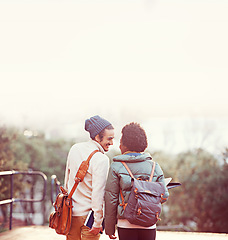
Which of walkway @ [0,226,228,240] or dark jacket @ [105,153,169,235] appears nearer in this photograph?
dark jacket @ [105,153,169,235]

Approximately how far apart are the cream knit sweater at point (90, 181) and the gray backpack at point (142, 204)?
8.1 inches

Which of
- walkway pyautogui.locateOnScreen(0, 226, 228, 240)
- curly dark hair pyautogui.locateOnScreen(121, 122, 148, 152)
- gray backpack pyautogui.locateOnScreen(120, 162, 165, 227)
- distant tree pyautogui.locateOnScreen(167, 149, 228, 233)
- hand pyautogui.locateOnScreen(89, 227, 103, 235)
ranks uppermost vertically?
curly dark hair pyautogui.locateOnScreen(121, 122, 148, 152)

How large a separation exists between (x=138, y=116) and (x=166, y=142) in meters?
2.67

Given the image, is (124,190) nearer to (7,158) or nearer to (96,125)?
(96,125)

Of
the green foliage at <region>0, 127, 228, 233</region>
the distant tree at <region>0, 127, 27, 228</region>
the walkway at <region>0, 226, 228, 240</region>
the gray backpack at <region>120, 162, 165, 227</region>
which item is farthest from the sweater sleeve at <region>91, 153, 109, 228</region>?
the distant tree at <region>0, 127, 27, 228</region>

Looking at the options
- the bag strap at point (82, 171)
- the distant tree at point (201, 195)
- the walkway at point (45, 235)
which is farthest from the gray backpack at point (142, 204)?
the distant tree at point (201, 195)

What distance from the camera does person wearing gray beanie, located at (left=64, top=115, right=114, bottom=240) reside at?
130 inches

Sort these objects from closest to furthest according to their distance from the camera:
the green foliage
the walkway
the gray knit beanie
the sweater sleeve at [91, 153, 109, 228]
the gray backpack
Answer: the gray backpack
the sweater sleeve at [91, 153, 109, 228]
the gray knit beanie
the walkway
the green foliage

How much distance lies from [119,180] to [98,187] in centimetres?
18

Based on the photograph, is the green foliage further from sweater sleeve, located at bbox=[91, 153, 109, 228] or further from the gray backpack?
the gray backpack

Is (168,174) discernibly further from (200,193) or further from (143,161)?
(143,161)

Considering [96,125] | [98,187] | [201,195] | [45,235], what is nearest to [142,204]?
[98,187]

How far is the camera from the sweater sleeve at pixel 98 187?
330 cm

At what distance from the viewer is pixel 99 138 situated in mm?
3496
